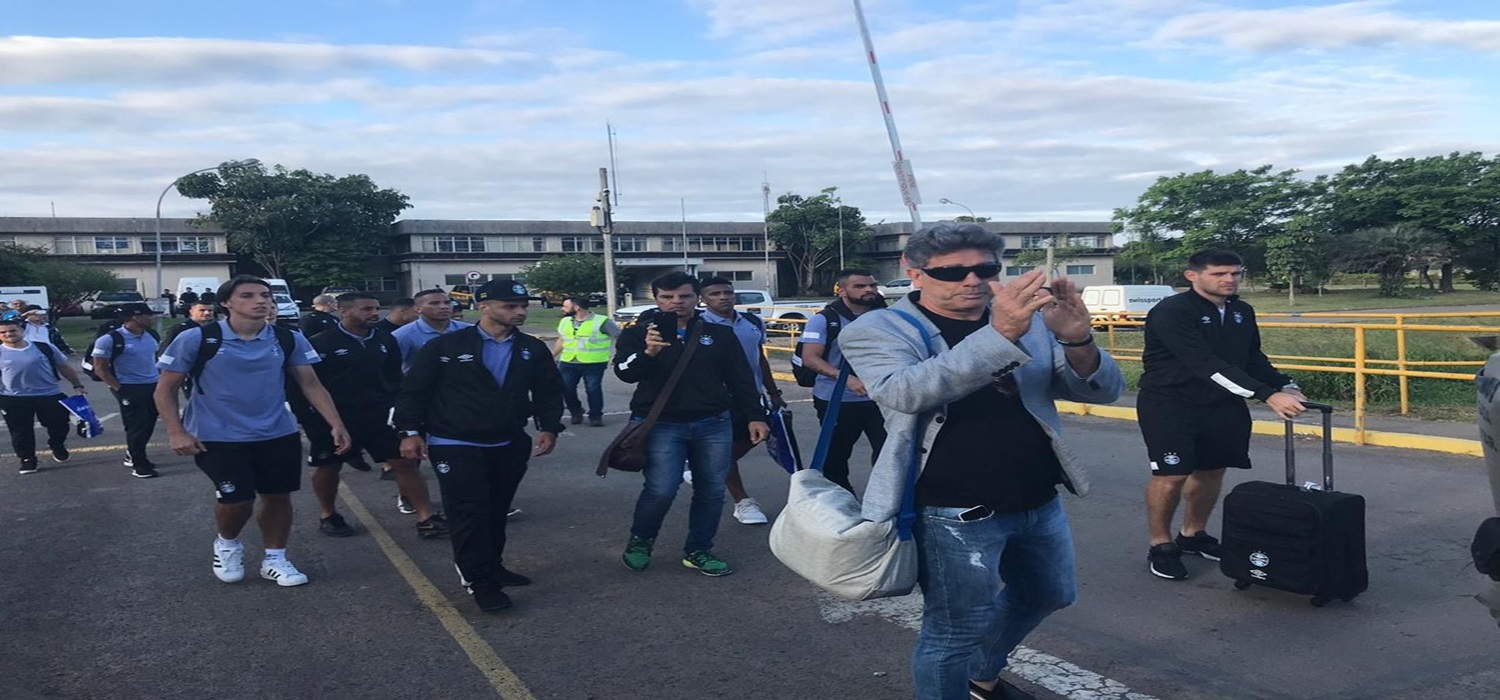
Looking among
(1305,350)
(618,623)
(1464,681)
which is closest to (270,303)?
(618,623)

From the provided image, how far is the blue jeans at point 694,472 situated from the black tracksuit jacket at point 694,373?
0.26 ft

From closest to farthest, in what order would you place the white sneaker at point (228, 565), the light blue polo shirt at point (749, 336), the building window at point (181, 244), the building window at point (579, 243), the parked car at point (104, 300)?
1. the white sneaker at point (228, 565)
2. the light blue polo shirt at point (749, 336)
3. the parked car at point (104, 300)
4. the building window at point (181, 244)
5. the building window at point (579, 243)

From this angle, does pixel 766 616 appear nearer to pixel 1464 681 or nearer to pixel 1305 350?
pixel 1464 681

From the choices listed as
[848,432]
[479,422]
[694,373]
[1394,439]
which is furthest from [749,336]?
[1394,439]

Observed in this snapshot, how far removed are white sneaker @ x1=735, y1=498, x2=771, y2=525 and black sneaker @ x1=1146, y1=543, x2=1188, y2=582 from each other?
97.7 inches

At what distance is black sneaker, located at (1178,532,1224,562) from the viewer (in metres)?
5.23

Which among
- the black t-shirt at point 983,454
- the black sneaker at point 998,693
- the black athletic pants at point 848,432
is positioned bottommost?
the black sneaker at point 998,693

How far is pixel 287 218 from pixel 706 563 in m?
57.2

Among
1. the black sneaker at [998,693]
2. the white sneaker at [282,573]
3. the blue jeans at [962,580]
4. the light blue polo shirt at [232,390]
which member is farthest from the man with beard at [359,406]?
the blue jeans at [962,580]

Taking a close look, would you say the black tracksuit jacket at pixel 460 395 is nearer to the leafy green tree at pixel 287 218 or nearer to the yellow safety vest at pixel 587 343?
the yellow safety vest at pixel 587 343

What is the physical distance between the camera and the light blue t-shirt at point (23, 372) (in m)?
9.07

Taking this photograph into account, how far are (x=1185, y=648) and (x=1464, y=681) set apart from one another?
3.09 feet

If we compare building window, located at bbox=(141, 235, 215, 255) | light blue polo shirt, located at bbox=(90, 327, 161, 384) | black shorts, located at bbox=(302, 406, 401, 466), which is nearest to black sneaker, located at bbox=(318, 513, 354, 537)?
black shorts, located at bbox=(302, 406, 401, 466)

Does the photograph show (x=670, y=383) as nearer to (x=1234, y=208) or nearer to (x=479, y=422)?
(x=479, y=422)
